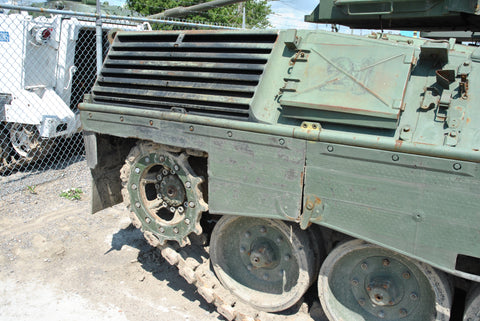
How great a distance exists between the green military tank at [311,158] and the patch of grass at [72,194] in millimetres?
1944

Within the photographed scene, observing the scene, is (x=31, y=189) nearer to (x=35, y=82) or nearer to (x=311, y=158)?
(x=35, y=82)

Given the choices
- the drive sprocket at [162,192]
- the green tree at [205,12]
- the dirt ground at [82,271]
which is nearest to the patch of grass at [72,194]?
the dirt ground at [82,271]

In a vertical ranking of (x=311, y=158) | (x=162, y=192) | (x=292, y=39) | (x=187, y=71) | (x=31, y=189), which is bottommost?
(x=31, y=189)

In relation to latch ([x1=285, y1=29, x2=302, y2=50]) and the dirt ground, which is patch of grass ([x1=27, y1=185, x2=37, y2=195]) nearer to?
the dirt ground

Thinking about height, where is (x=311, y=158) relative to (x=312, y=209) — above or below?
above

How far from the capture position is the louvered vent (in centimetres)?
316

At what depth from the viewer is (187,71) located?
3.43 meters

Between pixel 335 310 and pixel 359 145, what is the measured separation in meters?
1.31

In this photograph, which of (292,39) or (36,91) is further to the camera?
(36,91)

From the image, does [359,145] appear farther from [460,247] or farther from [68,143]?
[68,143]

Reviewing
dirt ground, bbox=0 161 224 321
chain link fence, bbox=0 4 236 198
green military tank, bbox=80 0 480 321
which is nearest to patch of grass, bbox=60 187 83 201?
dirt ground, bbox=0 161 224 321

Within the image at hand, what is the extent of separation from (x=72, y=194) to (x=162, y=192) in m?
2.81

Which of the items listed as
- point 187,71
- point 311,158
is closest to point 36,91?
point 187,71

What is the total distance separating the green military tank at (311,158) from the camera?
2.56m
